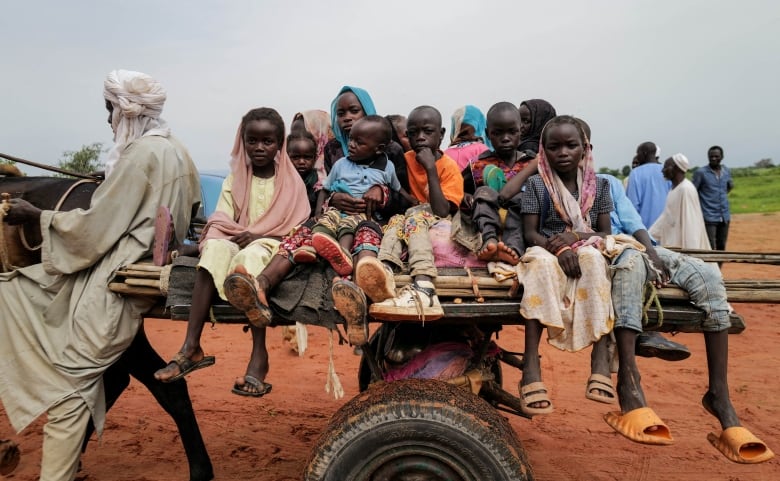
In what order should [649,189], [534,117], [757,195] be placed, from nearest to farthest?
[534,117] < [649,189] < [757,195]

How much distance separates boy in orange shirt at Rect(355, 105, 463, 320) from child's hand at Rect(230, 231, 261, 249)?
76 centimetres

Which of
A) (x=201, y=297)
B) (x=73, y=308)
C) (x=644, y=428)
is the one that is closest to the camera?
(x=644, y=428)

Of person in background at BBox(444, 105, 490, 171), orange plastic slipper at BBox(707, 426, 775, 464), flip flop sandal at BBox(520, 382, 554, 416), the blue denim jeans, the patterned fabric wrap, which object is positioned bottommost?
orange plastic slipper at BBox(707, 426, 775, 464)

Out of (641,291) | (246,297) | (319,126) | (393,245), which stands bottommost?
(641,291)

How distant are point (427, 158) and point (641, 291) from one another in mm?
1359

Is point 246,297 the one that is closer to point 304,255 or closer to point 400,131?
point 304,255

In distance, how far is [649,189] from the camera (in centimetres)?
882

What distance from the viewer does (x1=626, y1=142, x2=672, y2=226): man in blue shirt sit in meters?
8.78

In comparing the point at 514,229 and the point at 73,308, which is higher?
the point at 514,229

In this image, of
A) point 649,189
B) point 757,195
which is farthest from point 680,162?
point 757,195

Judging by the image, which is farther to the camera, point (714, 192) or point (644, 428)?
point (714, 192)

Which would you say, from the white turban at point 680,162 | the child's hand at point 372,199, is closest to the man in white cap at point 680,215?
the white turban at point 680,162

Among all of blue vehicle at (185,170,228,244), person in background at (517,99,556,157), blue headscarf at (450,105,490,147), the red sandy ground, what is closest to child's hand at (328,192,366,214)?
person in background at (517,99,556,157)

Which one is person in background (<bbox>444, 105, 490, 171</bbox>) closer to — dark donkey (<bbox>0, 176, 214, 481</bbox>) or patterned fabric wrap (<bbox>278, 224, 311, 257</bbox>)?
patterned fabric wrap (<bbox>278, 224, 311, 257</bbox>)
